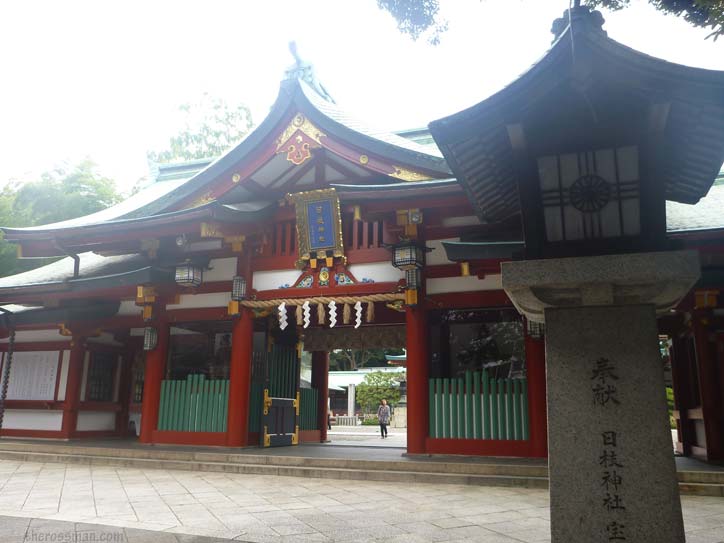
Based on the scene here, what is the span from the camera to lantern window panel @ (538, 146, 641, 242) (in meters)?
4.59

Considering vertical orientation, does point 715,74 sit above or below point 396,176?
below

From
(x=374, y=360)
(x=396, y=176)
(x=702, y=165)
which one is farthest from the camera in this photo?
(x=374, y=360)

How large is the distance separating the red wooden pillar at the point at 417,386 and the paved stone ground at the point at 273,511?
4.81 feet

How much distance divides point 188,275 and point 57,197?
2296cm

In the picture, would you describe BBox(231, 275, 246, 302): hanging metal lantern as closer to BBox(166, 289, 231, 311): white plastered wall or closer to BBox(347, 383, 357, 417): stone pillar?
BBox(166, 289, 231, 311): white plastered wall

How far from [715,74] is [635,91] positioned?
0.52 m

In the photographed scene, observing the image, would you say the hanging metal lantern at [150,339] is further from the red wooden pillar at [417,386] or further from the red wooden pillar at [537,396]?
the red wooden pillar at [537,396]

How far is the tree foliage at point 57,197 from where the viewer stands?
28.7 m

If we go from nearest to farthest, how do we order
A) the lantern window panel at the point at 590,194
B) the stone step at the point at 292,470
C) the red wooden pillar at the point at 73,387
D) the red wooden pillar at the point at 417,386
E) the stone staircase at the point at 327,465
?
the lantern window panel at the point at 590,194 < the stone staircase at the point at 327,465 < the stone step at the point at 292,470 < the red wooden pillar at the point at 417,386 < the red wooden pillar at the point at 73,387

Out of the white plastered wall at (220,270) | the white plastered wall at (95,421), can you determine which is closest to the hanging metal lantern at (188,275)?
the white plastered wall at (220,270)

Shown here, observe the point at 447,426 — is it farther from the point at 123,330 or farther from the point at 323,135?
the point at 123,330

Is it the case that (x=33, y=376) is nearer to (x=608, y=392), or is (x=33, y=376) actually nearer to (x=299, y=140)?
(x=299, y=140)

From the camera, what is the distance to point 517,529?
5250mm

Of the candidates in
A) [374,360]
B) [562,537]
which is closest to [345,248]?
[562,537]
